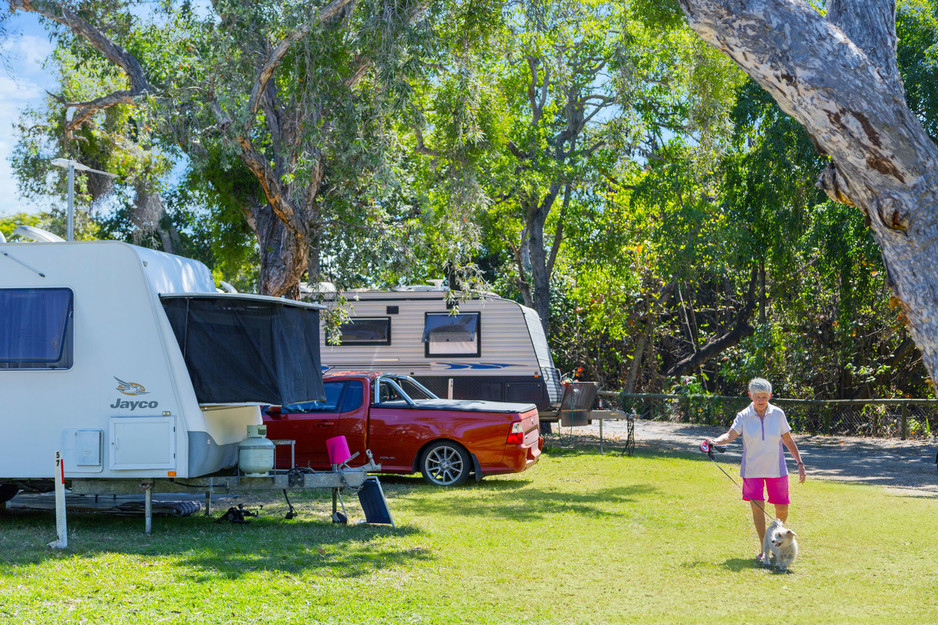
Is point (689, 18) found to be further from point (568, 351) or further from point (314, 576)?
point (568, 351)

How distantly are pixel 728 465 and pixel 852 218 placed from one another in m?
6.02

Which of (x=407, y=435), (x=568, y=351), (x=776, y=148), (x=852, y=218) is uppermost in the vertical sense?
(x=776, y=148)

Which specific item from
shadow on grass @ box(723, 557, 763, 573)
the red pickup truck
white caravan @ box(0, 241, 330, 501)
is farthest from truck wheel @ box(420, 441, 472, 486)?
shadow on grass @ box(723, 557, 763, 573)

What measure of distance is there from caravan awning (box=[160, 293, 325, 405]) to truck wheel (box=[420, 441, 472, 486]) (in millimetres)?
3597

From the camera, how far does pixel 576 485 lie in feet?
42.9

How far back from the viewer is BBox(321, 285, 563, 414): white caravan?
704 inches

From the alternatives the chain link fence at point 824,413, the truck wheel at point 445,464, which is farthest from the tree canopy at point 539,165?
the truck wheel at point 445,464

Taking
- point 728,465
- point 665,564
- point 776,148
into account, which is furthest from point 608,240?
point 665,564

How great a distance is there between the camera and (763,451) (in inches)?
326

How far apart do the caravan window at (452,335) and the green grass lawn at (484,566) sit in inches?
254

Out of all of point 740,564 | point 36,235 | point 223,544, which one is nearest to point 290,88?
point 36,235

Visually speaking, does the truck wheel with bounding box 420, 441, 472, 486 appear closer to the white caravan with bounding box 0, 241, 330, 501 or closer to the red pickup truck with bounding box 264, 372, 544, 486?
the red pickup truck with bounding box 264, 372, 544, 486

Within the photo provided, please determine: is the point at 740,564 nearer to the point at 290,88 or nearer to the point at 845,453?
the point at 290,88

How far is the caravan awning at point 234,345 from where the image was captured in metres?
8.98
